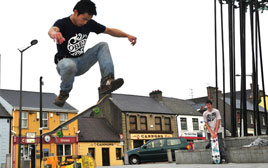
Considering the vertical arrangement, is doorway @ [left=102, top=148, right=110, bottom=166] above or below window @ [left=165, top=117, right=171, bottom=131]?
below

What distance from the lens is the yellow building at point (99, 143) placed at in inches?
1489

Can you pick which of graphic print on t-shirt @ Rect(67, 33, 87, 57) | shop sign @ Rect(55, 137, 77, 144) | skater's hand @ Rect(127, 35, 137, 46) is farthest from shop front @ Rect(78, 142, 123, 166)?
graphic print on t-shirt @ Rect(67, 33, 87, 57)

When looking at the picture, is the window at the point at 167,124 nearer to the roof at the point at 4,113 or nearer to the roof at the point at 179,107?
the roof at the point at 179,107

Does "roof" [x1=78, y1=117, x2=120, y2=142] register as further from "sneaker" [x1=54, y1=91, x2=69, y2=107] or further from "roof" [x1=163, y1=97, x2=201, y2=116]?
"sneaker" [x1=54, y1=91, x2=69, y2=107]

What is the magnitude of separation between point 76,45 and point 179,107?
4488 centimetres

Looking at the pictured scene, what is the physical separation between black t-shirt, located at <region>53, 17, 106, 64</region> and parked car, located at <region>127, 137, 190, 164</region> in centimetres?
1972

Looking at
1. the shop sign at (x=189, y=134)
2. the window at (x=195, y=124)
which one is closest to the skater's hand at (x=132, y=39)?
the shop sign at (x=189, y=134)

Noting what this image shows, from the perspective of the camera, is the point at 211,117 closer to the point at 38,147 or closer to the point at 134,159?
the point at 134,159

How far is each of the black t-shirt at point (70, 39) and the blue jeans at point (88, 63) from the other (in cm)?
8

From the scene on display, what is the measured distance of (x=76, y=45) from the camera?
412cm

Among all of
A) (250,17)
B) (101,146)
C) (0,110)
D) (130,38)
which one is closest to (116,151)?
(101,146)

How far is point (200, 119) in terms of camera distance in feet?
158

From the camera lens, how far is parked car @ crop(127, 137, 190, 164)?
75.8 feet

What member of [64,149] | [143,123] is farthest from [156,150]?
[143,123]
